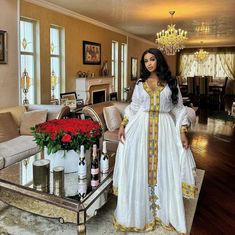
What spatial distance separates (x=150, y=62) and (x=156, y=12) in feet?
14.2

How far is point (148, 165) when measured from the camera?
2186 mm

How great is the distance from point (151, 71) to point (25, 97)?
3.45 metres

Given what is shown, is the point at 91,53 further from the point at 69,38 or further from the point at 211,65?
the point at 211,65

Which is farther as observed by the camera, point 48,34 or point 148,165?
point 48,34

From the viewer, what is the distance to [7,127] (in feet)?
12.5

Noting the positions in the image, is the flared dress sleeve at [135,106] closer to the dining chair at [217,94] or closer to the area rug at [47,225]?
the area rug at [47,225]

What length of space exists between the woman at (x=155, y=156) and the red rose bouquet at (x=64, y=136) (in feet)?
1.35

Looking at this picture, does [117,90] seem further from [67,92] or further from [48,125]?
[48,125]

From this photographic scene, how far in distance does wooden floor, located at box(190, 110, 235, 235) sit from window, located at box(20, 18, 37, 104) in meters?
3.22

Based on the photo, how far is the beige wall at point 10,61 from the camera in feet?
14.7

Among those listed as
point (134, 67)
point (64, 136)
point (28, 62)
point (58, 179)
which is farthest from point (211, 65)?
point (58, 179)

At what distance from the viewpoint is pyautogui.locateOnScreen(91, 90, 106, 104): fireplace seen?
7.52 meters

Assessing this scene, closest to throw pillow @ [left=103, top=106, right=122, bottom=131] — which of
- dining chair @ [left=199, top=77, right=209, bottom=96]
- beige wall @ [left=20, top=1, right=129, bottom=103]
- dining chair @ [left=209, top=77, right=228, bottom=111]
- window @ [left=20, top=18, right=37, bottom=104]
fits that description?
window @ [left=20, top=18, right=37, bottom=104]

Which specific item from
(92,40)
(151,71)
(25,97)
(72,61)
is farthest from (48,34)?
(151,71)
